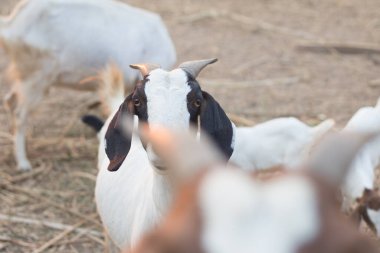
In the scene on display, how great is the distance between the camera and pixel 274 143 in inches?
171

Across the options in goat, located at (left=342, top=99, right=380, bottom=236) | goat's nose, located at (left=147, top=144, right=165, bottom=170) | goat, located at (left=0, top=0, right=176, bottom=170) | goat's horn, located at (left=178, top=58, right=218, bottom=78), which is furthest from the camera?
goat, located at (left=0, top=0, right=176, bottom=170)

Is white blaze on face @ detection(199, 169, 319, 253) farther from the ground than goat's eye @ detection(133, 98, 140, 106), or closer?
farther from the ground

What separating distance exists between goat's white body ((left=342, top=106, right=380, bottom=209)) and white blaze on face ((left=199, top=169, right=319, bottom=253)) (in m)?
2.72

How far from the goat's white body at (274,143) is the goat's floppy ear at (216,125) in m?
1.22

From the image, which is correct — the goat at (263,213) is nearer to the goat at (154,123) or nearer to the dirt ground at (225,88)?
the goat at (154,123)

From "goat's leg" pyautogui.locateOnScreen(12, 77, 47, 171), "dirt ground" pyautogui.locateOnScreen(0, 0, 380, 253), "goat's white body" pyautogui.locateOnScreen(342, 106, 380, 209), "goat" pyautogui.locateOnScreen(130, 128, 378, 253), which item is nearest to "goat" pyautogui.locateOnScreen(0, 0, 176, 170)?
"goat's leg" pyautogui.locateOnScreen(12, 77, 47, 171)

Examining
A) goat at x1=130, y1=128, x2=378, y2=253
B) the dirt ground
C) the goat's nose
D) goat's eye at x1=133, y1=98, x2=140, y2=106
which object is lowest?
the dirt ground

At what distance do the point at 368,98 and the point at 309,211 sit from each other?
561cm

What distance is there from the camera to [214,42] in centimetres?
831

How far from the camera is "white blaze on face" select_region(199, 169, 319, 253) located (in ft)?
3.76

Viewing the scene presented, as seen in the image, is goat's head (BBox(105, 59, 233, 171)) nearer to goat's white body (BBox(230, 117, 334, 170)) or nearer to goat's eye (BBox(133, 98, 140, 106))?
goat's eye (BBox(133, 98, 140, 106))

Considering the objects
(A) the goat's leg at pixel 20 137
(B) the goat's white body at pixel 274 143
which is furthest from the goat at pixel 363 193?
(A) the goat's leg at pixel 20 137

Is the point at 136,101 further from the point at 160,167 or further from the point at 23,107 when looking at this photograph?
the point at 23,107

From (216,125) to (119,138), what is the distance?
1.27ft
